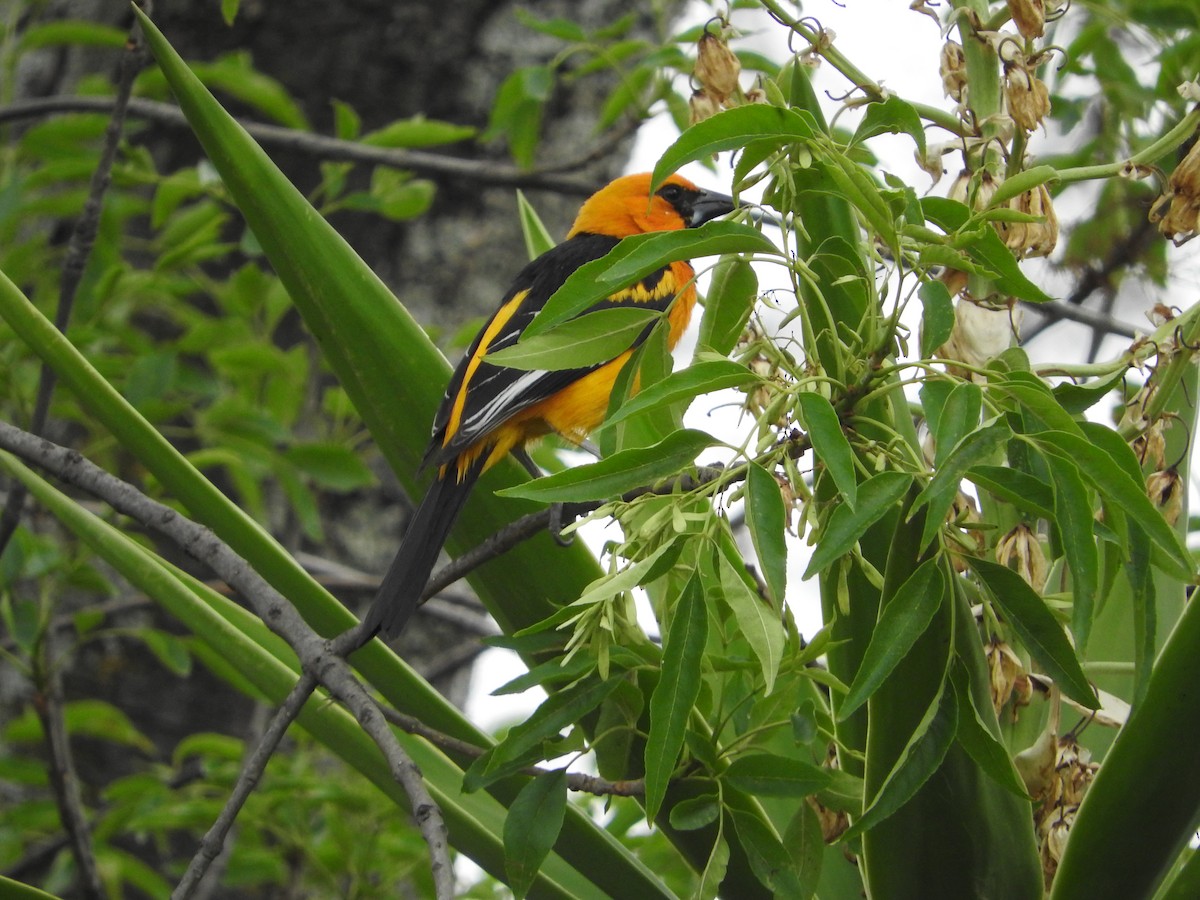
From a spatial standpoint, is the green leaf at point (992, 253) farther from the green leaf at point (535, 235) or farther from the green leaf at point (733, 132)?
the green leaf at point (535, 235)

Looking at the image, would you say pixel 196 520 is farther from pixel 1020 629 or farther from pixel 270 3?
pixel 270 3

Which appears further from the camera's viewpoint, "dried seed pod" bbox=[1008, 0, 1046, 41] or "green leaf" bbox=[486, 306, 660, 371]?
"dried seed pod" bbox=[1008, 0, 1046, 41]

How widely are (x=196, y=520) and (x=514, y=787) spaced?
0.55 meters

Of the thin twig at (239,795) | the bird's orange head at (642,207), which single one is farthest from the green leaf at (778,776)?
the bird's orange head at (642,207)

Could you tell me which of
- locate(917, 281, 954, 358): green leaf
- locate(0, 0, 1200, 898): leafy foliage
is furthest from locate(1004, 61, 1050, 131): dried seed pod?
locate(917, 281, 954, 358): green leaf

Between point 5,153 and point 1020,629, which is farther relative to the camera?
point 5,153

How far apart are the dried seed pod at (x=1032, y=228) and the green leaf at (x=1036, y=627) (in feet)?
1.50

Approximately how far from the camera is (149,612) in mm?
3699

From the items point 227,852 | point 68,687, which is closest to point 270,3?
point 68,687

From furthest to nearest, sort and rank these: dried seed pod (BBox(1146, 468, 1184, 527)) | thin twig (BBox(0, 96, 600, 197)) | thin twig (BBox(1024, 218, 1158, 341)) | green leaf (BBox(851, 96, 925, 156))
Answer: thin twig (BBox(1024, 218, 1158, 341))
thin twig (BBox(0, 96, 600, 197))
dried seed pod (BBox(1146, 468, 1184, 527))
green leaf (BBox(851, 96, 925, 156))

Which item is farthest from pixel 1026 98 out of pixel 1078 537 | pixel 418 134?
pixel 418 134

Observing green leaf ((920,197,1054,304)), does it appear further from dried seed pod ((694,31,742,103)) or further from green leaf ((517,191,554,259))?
green leaf ((517,191,554,259))

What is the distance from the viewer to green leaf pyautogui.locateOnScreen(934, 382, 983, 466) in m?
0.94

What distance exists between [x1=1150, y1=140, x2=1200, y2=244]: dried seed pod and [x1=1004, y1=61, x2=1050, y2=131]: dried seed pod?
0.47 ft
